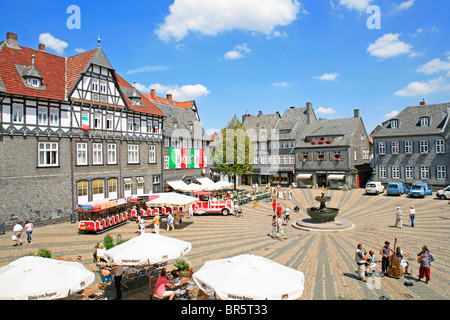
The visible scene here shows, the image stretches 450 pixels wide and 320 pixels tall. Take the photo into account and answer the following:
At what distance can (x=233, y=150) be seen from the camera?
44031 mm

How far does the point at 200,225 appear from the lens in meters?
23.6

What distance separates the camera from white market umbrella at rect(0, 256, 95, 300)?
7.42 meters

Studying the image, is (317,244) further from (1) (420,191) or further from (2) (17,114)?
(1) (420,191)

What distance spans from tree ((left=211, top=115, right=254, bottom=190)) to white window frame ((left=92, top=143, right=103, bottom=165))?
1978 centimetres

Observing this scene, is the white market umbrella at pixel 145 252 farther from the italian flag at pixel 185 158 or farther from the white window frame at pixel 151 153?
the italian flag at pixel 185 158

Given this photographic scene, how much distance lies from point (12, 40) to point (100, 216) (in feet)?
56.8

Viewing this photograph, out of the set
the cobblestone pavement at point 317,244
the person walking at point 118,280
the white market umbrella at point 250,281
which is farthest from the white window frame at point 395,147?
the person walking at point 118,280

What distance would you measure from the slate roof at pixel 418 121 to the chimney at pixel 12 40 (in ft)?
155

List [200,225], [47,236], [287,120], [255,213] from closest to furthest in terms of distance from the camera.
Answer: [47,236] < [200,225] < [255,213] < [287,120]

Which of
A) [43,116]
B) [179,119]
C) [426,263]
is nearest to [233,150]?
[179,119]

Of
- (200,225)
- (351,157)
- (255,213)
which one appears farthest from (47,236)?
(351,157)

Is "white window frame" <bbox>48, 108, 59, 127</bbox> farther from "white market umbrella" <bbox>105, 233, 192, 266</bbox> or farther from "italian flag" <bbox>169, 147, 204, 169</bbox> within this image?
"white market umbrella" <bbox>105, 233, 192, 266</bbox>

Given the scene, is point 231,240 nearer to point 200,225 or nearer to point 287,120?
point 200,225
